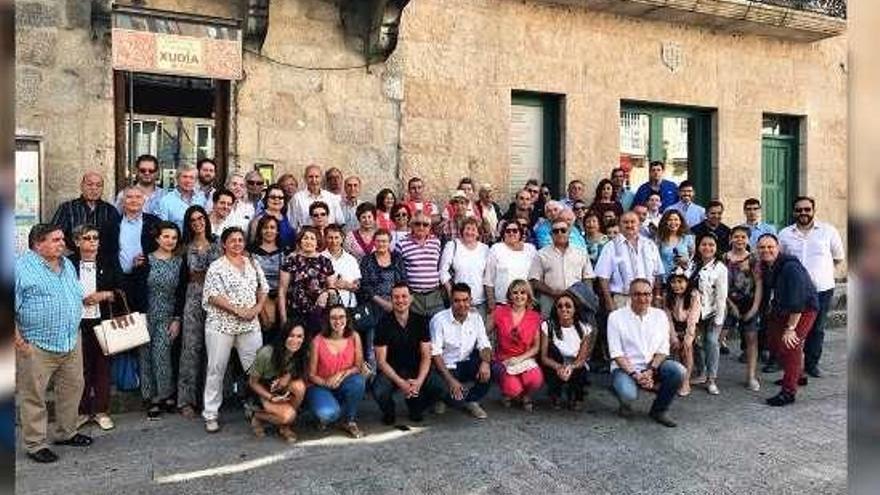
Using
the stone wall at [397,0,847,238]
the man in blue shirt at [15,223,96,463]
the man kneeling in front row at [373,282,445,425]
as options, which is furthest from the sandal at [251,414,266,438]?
the stone wall at [397,0,847,238]

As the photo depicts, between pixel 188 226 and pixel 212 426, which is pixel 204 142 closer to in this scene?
pixel 188 226

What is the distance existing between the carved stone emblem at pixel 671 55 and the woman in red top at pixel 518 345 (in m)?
6.48

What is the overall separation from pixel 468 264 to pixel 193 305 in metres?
2.54

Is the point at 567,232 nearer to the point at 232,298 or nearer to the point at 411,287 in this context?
the point at 411,287

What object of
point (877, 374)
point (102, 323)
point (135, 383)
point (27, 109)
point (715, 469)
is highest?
point (27, 109)

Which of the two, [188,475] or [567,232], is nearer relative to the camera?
[188,475]

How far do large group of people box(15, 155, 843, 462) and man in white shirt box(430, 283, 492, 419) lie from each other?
0.06 feet

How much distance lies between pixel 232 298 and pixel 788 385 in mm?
5167

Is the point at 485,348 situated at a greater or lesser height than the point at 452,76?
lesser

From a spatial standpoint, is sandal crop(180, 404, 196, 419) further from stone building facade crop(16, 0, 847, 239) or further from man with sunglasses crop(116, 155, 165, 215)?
stone building facade crop(16, 0, 847, 239)

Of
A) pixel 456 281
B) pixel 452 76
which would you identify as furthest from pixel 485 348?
pixel 452 76

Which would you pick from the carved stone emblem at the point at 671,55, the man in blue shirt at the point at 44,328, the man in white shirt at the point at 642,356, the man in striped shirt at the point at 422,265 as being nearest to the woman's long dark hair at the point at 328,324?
the man in striped shirt at the point at 422,265

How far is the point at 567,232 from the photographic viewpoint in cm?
749

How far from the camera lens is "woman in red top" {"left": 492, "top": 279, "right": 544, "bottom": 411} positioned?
674cm
